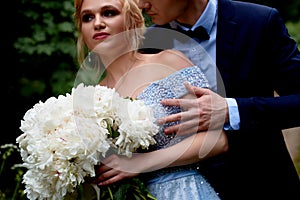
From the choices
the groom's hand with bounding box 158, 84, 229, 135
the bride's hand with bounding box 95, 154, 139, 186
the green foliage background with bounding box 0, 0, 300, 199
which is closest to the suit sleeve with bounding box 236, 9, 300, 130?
the groom's hand with bounding box 158, 84, 229, 135

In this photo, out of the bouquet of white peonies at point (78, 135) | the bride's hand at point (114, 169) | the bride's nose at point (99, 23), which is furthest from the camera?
the bride's nose at point (99, 23)

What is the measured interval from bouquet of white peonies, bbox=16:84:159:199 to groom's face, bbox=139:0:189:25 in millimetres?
641

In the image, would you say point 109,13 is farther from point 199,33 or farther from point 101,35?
point 199,33

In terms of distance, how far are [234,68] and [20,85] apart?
12.5 feet

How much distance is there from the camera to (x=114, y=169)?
321 cm

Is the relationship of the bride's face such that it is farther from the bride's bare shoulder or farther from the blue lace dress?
the blue lace dress

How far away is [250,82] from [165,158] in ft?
2.40

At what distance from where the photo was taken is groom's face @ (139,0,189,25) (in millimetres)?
3648

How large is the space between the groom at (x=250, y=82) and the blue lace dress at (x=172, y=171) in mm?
91

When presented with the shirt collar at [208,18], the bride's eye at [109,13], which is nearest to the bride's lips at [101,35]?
the bride's eye at [109,13]

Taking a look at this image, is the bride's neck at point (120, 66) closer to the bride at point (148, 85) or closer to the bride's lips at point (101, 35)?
the bride at point (148, 85)

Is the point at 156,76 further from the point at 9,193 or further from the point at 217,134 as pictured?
the point at 9,193

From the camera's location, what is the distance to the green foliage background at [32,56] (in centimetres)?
656

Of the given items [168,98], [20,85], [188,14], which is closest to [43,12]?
[20,85]
